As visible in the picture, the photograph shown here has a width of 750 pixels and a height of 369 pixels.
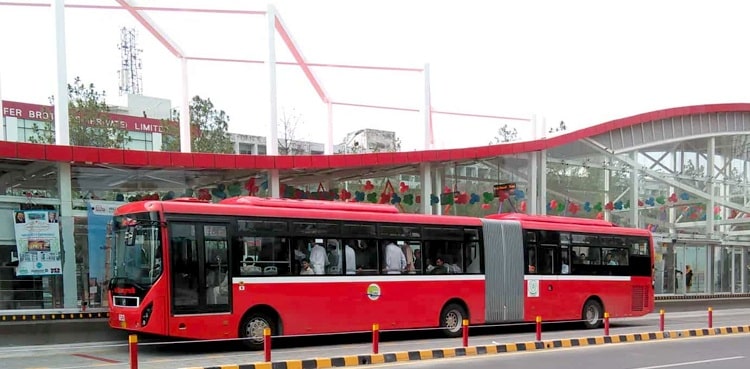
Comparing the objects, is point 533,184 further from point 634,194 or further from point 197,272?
point 197,272

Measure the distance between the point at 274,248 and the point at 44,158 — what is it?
586 cm

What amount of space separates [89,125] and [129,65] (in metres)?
34.5

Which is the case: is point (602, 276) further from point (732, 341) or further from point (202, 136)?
point (202, 136)

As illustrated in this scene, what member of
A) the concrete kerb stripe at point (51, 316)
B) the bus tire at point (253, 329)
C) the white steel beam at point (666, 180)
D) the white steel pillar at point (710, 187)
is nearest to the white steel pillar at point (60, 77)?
the concrete kerb stripe at point (51, 316)

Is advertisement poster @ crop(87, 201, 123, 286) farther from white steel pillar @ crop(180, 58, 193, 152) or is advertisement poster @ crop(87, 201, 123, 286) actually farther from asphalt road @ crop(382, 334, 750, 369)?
asphalt road @ crop(382, 334, 750, 369)

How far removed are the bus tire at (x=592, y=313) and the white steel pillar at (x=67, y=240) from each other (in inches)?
501

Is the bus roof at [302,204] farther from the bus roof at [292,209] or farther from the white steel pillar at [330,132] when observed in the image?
the white steel pillar at [330,132]

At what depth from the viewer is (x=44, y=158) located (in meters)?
14.4

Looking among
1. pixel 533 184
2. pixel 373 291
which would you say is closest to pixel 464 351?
pixel 373 291

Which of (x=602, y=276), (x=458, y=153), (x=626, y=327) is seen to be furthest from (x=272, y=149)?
(x=626, y=327)

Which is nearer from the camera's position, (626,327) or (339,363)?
(339,363)

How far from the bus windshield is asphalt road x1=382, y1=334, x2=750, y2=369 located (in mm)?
4183

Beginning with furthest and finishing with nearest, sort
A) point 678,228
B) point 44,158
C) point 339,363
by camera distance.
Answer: point 678,228 → point 44,158 → point 339,363

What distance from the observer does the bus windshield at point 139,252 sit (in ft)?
37.0
